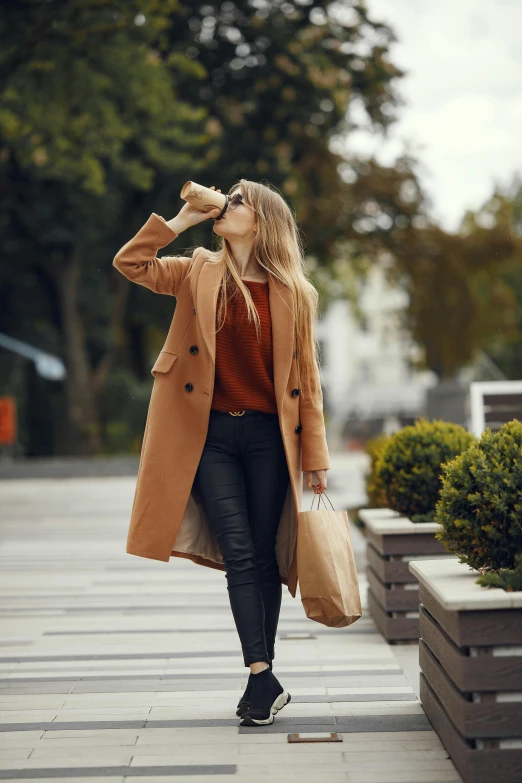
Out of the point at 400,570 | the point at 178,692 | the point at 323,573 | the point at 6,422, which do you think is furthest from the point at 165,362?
the point at 6,422

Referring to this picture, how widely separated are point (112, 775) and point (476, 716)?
121 cm

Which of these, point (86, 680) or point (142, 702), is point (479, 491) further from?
point (86, 680)

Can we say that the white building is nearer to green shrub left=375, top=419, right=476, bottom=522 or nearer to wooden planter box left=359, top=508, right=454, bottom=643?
green shrub left=375, top=419, right=476, bottom=522

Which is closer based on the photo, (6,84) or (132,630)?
(132,630)

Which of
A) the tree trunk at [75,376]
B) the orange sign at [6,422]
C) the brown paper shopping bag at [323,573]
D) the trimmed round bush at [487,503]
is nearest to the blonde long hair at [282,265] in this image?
the brown paper shopping bag at [323,573]

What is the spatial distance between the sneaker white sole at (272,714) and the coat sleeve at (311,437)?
891 millimetres

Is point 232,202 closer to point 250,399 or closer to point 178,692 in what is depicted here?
point 250,399

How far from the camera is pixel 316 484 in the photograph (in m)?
4.70

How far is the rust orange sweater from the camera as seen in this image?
14.9 ft

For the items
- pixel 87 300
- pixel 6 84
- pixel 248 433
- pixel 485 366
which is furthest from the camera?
pixel 485 366

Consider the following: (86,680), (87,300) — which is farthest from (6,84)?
(87,300)

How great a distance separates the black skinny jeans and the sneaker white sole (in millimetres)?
177

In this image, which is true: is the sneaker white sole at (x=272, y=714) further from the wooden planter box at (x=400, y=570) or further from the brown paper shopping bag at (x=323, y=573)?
the wooden planter box at (x=400, y=570)

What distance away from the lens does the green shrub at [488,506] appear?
3.97 metres
